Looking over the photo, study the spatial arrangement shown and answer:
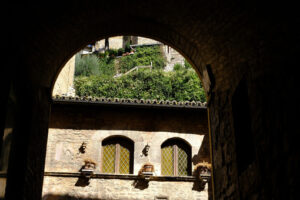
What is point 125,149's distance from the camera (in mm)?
14734

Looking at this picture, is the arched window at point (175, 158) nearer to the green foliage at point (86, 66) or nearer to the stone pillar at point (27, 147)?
the stone pillar at point (27, 147)

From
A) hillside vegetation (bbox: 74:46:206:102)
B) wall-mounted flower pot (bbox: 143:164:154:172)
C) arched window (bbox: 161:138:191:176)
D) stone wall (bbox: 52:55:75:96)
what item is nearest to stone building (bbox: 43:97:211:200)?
arched window (bbox: 161:138:191:176)

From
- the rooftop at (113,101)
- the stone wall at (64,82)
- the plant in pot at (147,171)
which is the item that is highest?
the stone wall at (64,82)

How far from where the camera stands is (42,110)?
830 centimetres

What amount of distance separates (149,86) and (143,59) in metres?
9.41

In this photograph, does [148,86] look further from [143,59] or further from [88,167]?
[88,167]

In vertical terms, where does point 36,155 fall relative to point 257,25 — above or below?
below

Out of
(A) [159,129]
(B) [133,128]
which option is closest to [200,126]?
(A) [159,129]

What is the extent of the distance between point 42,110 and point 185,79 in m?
19.9

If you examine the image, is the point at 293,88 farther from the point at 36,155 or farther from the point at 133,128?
the point at 133,128

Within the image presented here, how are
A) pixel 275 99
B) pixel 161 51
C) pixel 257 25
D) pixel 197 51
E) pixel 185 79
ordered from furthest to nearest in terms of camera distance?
pixel 161 51 → pixel 185 79 → pixel 197 51 → pixel 257 25 → pixel 275 99

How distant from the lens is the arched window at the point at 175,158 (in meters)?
14.5

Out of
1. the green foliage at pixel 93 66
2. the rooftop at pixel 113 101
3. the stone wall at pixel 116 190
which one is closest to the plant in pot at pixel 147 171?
the stone wall at pixel 116 190

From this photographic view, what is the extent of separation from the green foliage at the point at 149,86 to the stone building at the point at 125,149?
11575mm
